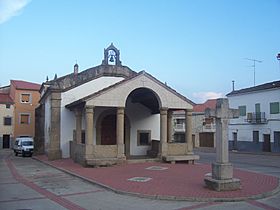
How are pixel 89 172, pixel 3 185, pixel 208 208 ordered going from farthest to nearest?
pixel 89 172 < pixel 3 185 < pixel 208 208

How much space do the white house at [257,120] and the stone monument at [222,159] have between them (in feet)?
88.5

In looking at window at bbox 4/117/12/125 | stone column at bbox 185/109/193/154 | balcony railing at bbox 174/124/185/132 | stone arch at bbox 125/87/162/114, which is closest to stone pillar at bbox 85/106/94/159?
stone arch at bbox 125/87/162/114

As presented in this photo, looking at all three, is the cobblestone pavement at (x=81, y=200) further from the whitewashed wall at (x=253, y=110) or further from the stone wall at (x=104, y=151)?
the whitewashed wall at (x=253, y=110)

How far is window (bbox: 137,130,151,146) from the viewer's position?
25.4 m

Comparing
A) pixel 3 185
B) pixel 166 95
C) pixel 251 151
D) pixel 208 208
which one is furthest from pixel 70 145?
pixel 251 151

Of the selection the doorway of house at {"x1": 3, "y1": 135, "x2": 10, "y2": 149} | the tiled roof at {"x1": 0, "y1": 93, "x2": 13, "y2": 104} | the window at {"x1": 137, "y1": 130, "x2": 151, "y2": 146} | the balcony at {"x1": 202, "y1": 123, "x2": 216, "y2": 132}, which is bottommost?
the doorway of house at {"x1": 3, "y1": 135, "x2": 10, "y2": 149}

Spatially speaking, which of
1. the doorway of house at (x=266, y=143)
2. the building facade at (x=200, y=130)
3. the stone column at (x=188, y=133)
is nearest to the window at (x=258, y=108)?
the doorway of house at (x=266, y=143)

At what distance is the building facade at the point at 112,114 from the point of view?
1922 centimetres

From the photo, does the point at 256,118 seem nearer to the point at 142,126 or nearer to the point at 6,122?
the point at 142,126

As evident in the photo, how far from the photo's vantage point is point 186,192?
1062cm

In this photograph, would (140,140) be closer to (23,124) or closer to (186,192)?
(186,192)

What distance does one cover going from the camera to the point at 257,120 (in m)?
38.8

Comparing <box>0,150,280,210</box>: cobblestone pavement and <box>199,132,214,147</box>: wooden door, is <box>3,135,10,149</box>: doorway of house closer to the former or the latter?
<box>199,132,214,147</box>: wooden door

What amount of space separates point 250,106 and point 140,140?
19.7 m
